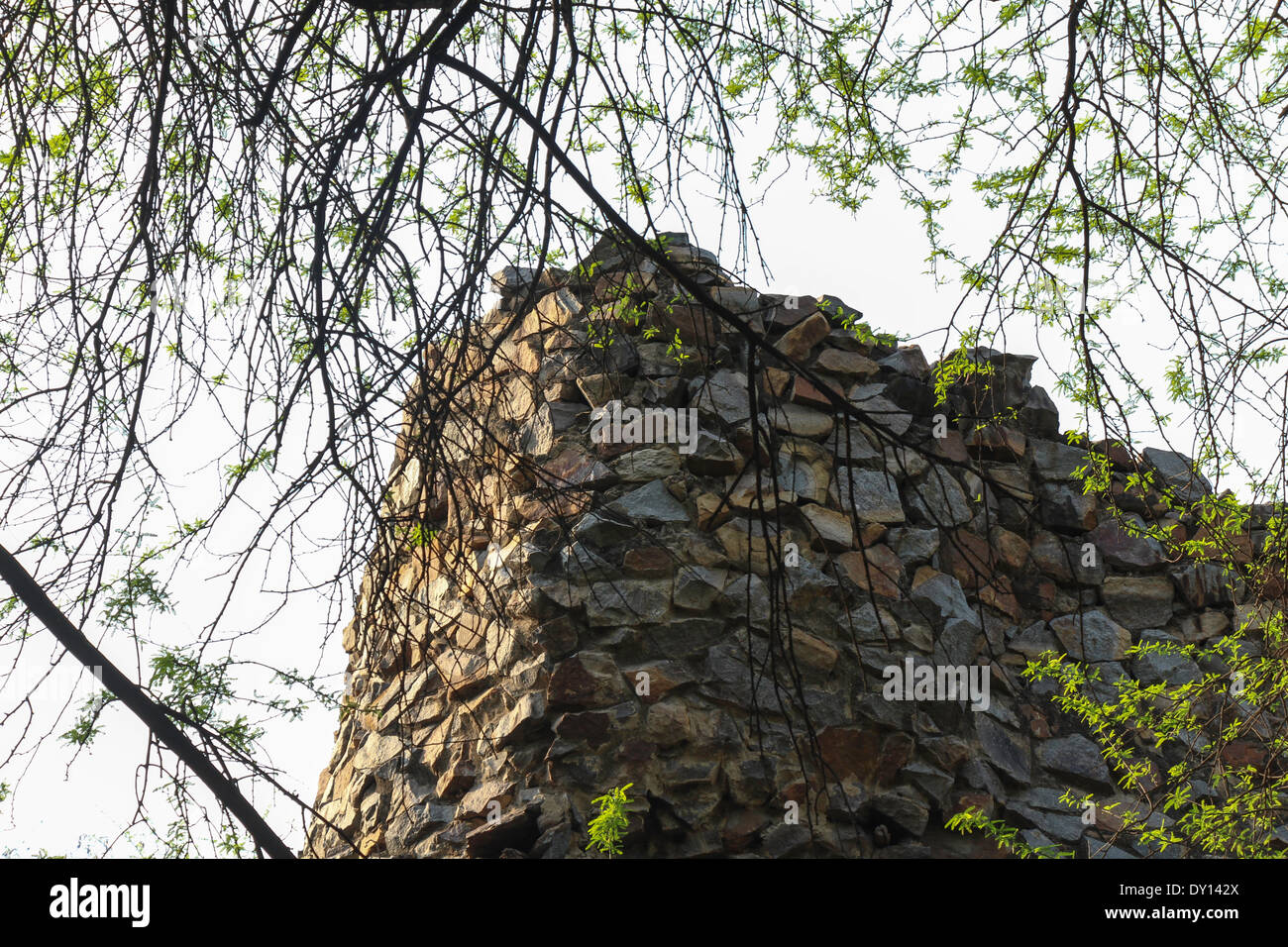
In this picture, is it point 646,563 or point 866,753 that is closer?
point 866,753

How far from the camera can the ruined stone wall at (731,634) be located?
4848mm

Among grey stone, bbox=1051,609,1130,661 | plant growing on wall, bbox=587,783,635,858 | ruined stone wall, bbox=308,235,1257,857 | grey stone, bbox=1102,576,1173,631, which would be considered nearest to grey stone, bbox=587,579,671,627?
ruined stone wall, bbox=308,235,1257,857

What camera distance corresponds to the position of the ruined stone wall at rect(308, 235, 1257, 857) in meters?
4.85

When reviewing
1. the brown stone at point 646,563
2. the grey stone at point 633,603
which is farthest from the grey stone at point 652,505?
the grey stone at point 633,603

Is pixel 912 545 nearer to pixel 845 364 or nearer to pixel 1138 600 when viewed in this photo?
pixel 845 364

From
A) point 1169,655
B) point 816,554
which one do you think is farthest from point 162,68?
point 1169,655

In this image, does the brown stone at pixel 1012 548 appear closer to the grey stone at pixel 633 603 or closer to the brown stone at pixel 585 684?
the grey stone at pixel 633 603

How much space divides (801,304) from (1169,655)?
286 centimetres

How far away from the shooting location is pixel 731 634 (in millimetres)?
5223

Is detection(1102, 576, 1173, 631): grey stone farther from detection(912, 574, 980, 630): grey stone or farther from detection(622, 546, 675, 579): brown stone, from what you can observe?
detection(622, 546, 675, 579): brown stone

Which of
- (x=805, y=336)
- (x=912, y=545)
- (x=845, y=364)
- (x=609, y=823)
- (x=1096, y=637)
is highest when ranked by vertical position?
(x=805, y=336)

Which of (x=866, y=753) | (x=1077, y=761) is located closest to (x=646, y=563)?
(x=866, y=753)

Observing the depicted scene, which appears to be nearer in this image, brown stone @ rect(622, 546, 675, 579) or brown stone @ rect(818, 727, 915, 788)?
brown stone @ rect(818, 727, 915, 788)

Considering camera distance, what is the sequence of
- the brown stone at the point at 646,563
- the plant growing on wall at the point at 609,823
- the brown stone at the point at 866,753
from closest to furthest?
the plant growing on wall at the point at 609,823 → the brown stone at the point at 866,753 → the brown stone at the point at 646,563
